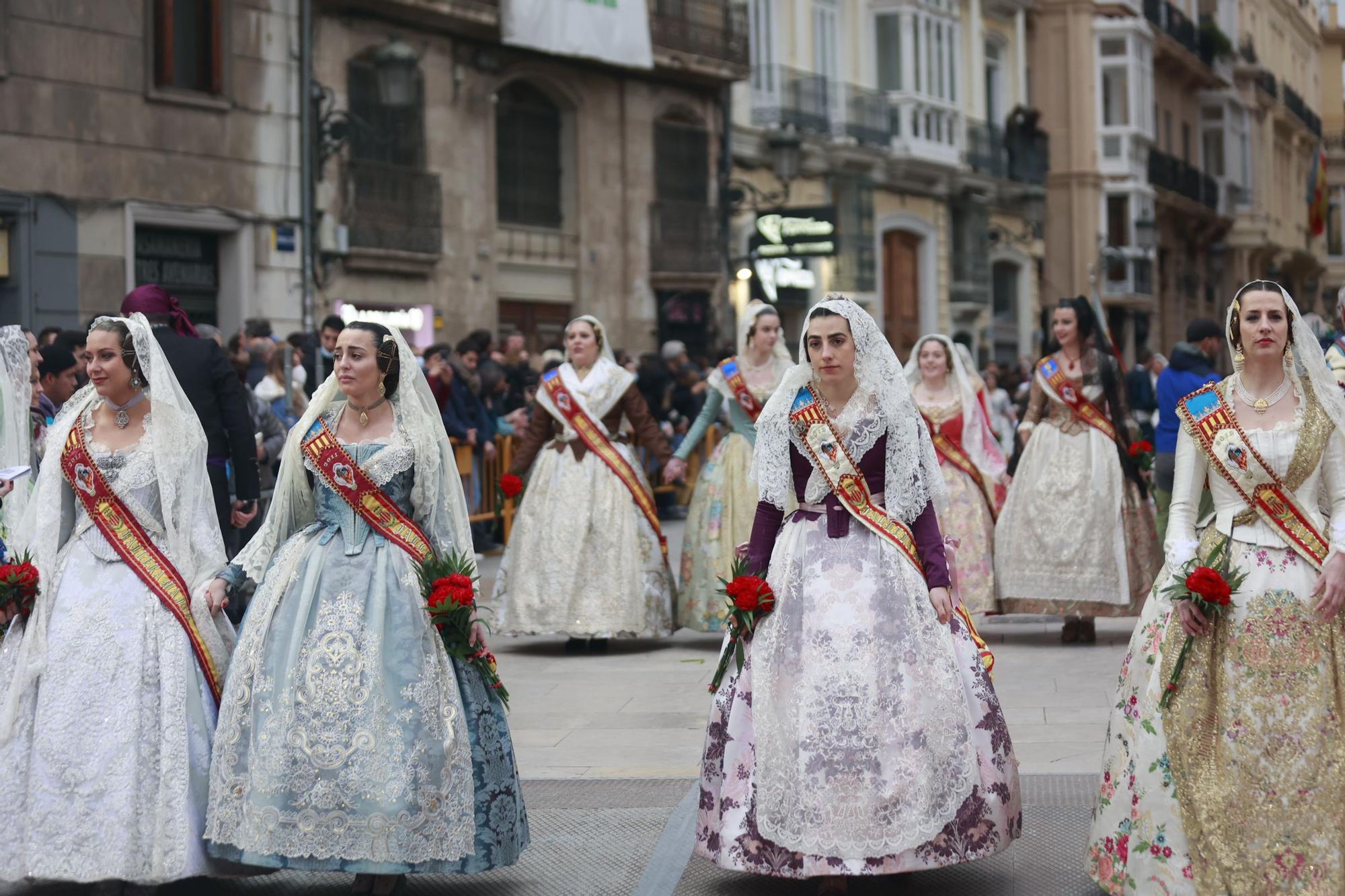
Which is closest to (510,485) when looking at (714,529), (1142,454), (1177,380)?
(714,529)

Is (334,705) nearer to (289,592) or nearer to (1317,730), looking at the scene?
(289,592)

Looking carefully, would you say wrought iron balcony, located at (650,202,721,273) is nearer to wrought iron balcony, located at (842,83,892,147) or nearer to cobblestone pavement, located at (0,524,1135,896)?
wrought iron balcony, located at (842,83,892,147)

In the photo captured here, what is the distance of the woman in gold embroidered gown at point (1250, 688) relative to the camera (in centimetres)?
512

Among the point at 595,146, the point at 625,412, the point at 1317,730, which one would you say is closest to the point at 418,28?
the point at 595,146

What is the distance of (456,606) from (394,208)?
15331 mm

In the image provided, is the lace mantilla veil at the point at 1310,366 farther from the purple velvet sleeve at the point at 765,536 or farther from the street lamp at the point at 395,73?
the street lamp at the point at 395,73

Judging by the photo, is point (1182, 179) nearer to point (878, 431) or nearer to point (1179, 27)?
point (1179, 27)

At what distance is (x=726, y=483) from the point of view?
1080 centimetres

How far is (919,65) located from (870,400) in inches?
1057

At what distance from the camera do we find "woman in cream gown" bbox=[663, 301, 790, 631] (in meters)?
10.6

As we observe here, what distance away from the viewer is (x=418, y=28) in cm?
2094

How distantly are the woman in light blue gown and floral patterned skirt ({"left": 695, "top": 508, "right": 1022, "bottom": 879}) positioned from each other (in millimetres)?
684

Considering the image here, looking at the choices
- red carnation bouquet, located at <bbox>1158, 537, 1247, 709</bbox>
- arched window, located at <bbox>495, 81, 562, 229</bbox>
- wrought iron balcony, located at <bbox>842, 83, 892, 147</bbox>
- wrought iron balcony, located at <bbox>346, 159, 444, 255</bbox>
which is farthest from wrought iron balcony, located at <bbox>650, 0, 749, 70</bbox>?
red carnation bouquet, located at <bbox>1158, 537, 1247, 709</bbox>

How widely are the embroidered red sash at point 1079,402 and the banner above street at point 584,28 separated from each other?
1217 centimetres
